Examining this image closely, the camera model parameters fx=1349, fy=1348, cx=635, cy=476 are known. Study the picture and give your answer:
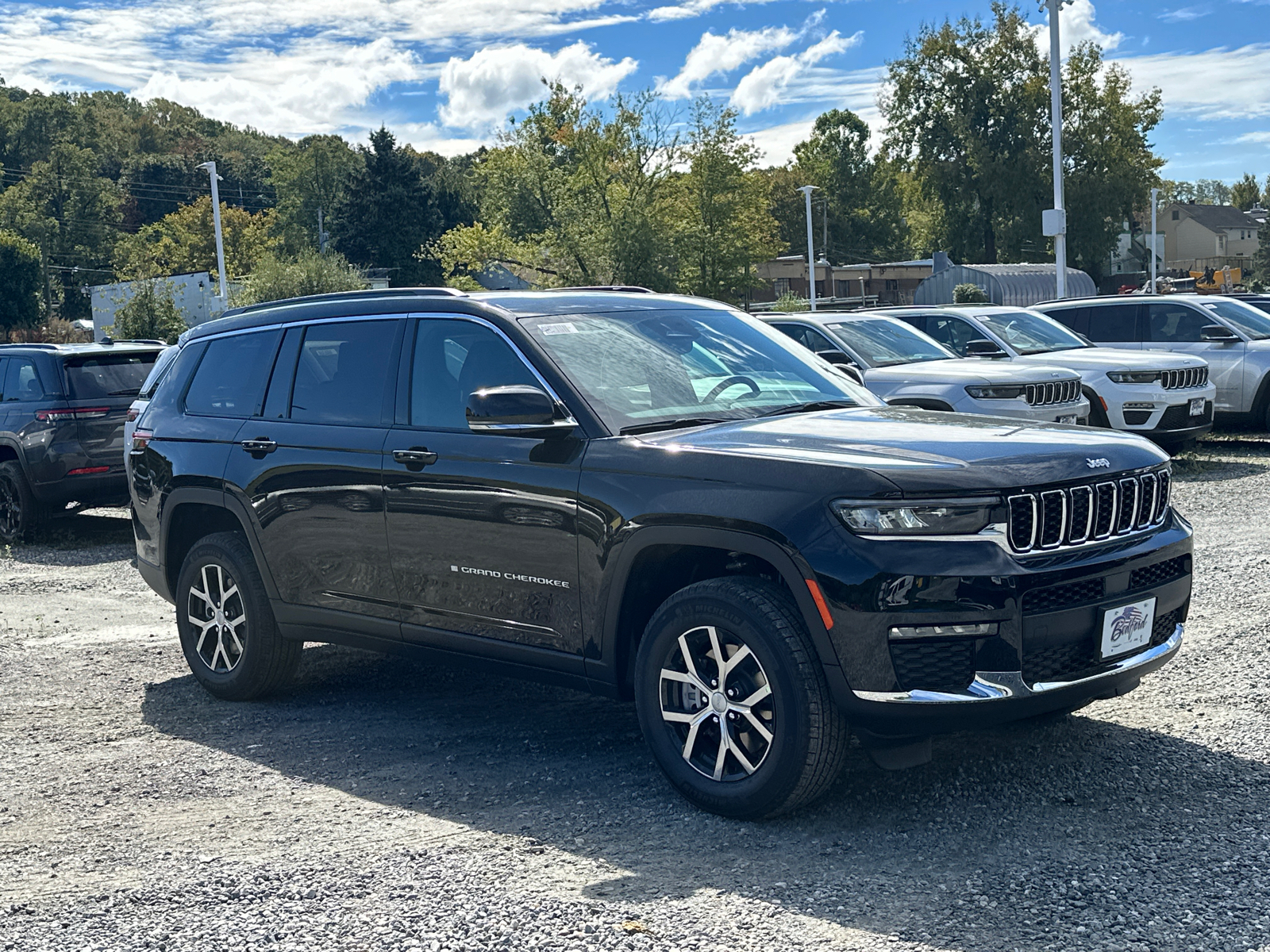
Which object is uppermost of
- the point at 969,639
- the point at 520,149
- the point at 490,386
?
the point at 520,149

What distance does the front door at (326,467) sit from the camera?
19.0ft

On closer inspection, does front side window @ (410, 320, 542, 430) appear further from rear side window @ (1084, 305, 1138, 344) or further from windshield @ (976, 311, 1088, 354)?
rear side window @ (1084, 305, 1138, 344)

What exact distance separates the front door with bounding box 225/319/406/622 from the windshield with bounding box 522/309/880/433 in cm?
91

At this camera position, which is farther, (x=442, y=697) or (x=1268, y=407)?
(x=1268, y=407)

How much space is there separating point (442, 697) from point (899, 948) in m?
3.42

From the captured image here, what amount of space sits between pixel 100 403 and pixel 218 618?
6876 millimetres

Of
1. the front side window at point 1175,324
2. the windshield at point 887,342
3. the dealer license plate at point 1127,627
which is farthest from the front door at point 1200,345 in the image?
the dealer license plate at point 1127,627

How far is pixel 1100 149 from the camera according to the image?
6881 centimetres

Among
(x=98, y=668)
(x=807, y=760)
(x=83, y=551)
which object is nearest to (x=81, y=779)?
(x=98, y=668)

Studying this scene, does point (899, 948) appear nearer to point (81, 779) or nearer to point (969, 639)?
point (969, 639)

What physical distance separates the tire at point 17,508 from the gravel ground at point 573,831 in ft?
21.3

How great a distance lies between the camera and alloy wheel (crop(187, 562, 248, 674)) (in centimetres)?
659

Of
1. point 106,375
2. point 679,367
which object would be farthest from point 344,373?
point 106,375

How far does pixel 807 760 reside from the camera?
4.34 m
